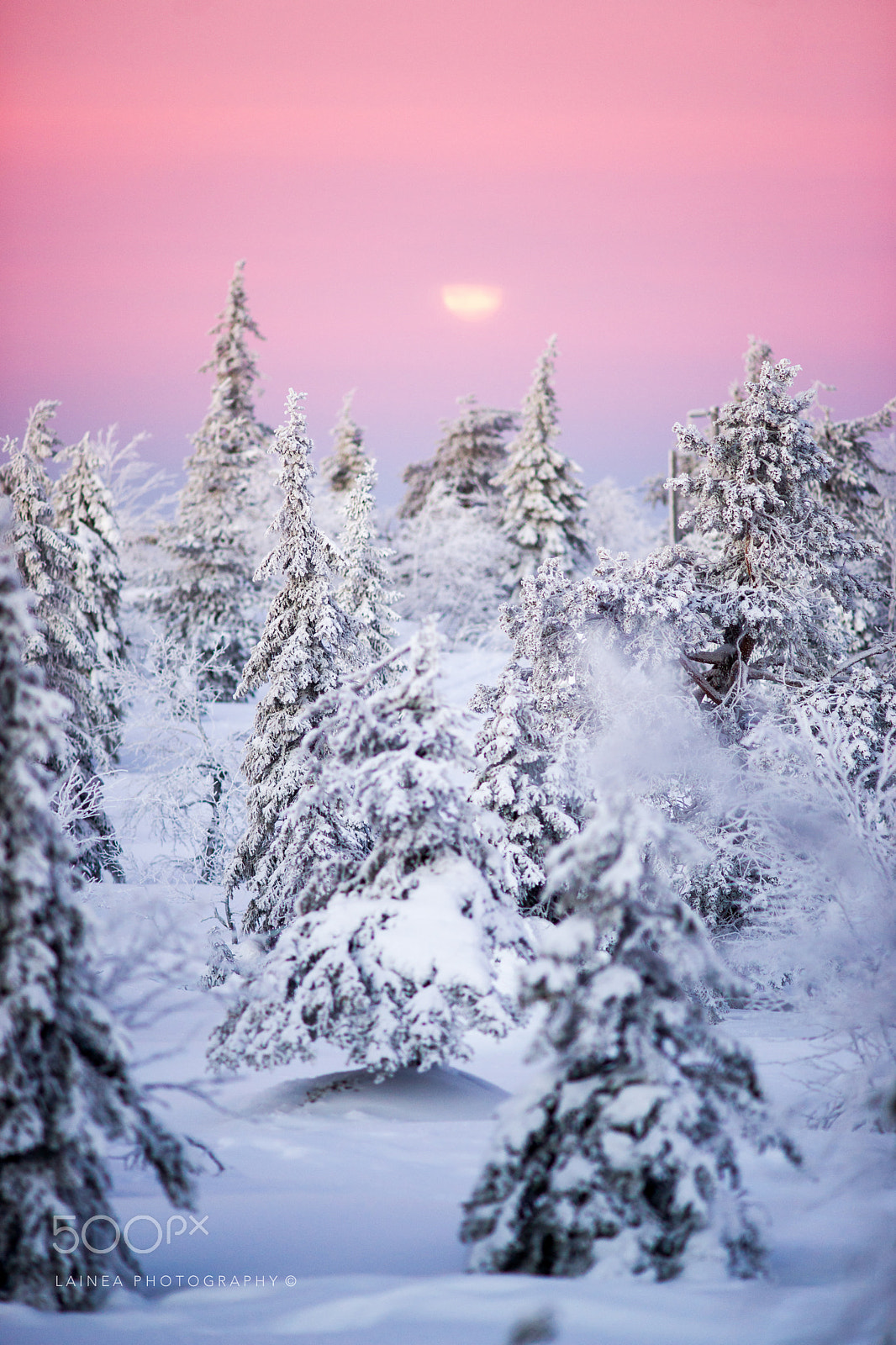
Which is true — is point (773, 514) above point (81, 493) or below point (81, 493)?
below

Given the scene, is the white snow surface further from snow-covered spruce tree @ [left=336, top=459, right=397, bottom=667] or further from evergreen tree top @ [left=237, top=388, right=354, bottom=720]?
snow-covered spruce tree @ [left=336, top=459, right=397, bottom=667]

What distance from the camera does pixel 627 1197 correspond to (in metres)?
6.61

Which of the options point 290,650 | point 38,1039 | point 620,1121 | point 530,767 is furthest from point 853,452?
point 38,1039

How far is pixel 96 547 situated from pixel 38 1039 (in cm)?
2466

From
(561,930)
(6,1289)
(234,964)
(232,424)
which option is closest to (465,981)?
(561,930)

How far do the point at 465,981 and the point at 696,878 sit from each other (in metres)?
9.57

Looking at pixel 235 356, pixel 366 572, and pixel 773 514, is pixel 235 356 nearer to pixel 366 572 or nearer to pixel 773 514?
pixel 366 572

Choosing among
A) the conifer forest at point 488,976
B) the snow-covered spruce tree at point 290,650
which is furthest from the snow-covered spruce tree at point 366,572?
the snow-covered spruce tree at point 290,650

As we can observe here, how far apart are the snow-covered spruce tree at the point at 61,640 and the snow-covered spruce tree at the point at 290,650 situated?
3.91 meters

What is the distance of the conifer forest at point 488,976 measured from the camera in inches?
256

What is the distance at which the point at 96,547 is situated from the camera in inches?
1148

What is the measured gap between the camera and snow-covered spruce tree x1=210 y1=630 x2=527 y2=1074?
1015cm

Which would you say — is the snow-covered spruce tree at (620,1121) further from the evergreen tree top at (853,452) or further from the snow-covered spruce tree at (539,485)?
the snow-covered spruce tree at (539,485)

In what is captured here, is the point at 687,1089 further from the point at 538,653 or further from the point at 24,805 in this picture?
the point at 538,653
